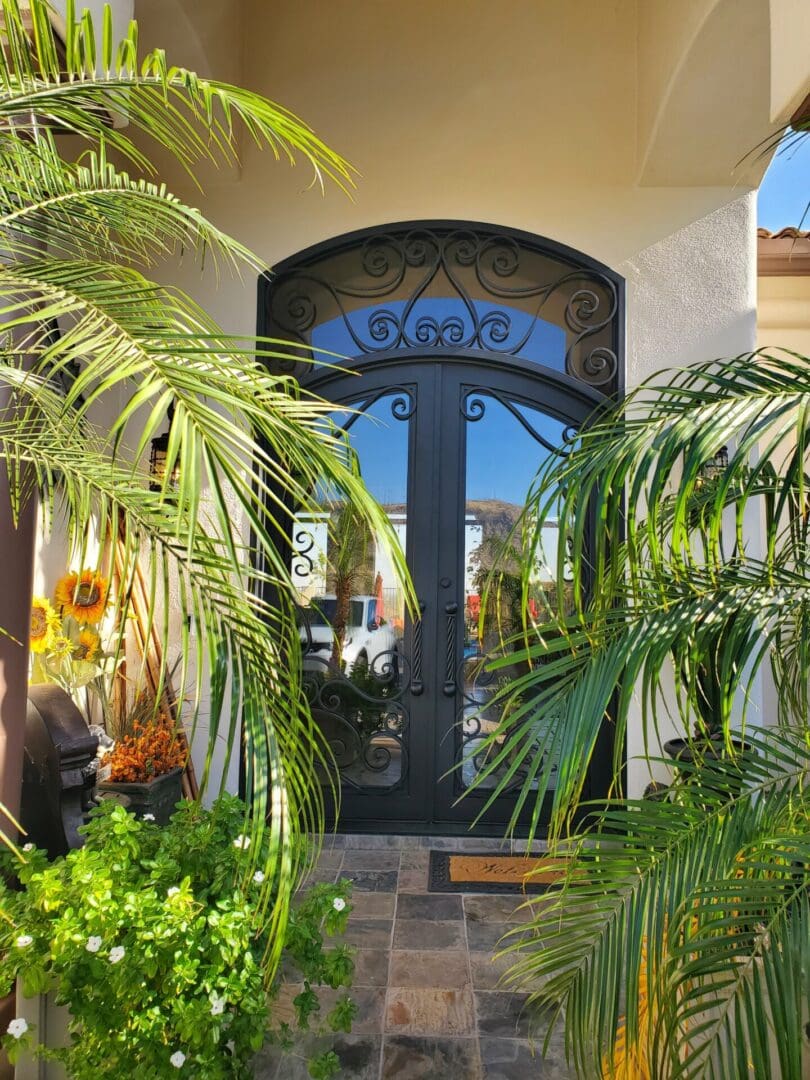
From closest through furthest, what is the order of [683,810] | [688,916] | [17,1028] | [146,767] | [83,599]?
[688,916], [683,810], [17,1028], [83,599], [146,767]

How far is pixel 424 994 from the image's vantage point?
2.35 m

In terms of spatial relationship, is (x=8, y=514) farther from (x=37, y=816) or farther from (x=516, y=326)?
(x=516, y=326)

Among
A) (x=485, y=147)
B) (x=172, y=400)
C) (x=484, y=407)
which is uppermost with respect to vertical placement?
(x=485, y=147)

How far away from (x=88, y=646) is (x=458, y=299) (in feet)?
8.08

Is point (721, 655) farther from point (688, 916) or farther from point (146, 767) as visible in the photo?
point (146, 767)

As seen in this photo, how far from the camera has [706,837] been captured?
129cm

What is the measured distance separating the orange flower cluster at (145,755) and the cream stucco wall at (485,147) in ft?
6.71

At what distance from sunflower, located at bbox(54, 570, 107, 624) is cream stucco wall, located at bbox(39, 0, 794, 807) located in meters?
1.60

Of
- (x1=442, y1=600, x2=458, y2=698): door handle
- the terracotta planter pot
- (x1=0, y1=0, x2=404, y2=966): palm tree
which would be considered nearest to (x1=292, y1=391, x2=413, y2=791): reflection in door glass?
(x1=442, y1=600, x2=458, y2=698): door handle

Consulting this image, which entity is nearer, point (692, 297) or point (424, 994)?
point (424, 994)

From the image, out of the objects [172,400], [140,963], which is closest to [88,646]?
[140,963]

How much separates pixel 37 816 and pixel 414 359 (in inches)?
104

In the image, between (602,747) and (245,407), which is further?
(602,747)

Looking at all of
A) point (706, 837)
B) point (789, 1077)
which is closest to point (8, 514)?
point (706, 837)
